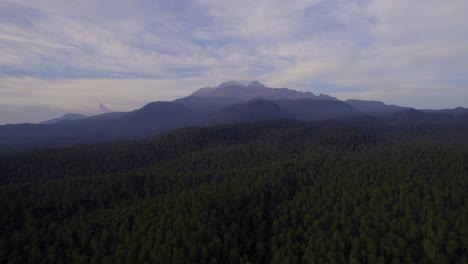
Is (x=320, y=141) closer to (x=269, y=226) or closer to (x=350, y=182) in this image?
(x=350, y=182)

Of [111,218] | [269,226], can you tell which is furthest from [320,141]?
[111,218]

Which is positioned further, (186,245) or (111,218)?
(111,218)

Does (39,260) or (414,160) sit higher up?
(414,160)

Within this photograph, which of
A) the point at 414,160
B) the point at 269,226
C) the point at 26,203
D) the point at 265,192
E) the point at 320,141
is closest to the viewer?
the point at 269,226

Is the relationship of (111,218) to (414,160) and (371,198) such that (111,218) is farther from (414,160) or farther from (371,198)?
(414,160)

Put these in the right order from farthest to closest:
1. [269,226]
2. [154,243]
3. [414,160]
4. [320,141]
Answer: [320,141] → [414,160] → [269,226] → [154,243]

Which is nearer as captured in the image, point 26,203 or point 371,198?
point 371,198

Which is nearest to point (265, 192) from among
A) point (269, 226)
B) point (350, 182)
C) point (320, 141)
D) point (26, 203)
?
point (269, 226)

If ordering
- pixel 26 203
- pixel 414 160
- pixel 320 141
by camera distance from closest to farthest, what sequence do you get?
pixel 26 203 → pixel 414 160 → pixel 320 141

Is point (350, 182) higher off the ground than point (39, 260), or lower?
higher
